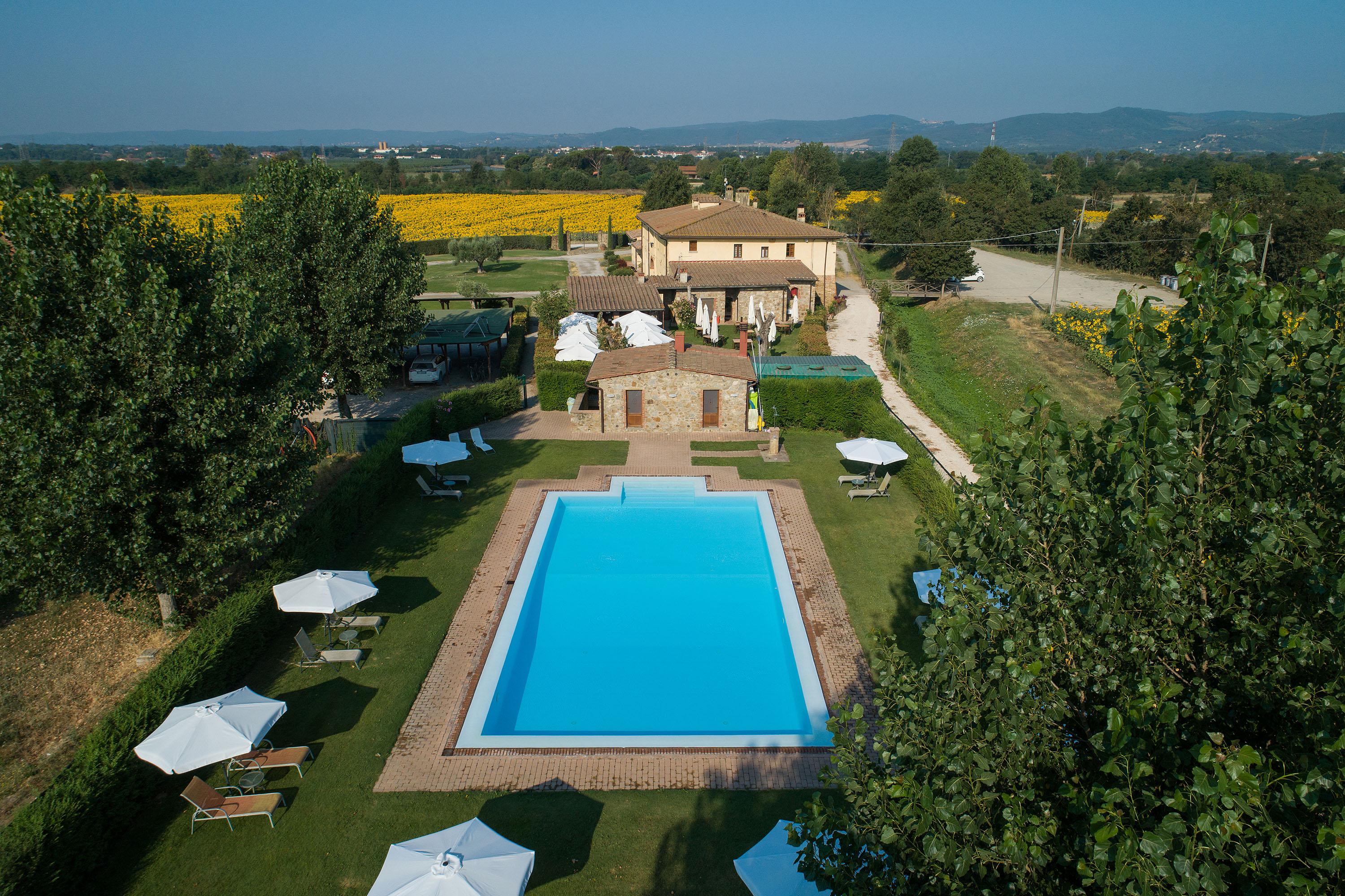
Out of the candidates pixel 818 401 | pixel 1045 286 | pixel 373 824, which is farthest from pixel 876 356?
pixel 373 824

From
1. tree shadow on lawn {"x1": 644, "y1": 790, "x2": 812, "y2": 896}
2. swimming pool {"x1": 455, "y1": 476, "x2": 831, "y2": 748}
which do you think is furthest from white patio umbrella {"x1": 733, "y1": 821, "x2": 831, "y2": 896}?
swimming pool {"x1": 455, "y1": 476, "x2": 831, "y2": 748}

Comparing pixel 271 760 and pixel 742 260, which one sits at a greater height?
pixel 742 260

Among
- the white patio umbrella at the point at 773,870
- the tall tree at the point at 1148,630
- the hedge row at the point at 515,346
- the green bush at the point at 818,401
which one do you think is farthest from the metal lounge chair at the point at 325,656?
the hedge row at the point at 515,346

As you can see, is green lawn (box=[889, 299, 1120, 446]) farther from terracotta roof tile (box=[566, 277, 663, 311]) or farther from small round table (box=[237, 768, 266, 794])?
small round table (box=[237, 768, 266, 794])

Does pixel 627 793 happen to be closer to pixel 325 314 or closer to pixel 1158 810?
pixel 1158 810

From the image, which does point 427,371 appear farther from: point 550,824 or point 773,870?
point 773,870

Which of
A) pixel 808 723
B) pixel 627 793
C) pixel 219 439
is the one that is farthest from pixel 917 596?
pixel 219 439
